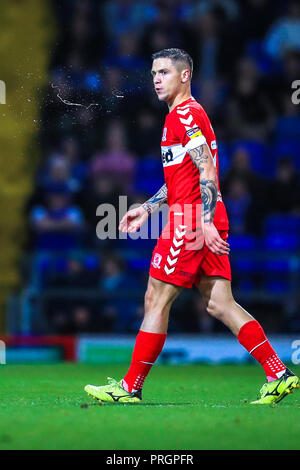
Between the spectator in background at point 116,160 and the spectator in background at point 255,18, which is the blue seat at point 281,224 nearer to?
the spectator in background at point 116,160

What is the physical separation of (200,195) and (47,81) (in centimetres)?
767

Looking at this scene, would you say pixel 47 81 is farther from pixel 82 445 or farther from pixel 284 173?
pixel 82 445

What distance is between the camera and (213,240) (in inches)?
227

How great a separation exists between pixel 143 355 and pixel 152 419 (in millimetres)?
901

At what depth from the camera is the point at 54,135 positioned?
13.1 metres

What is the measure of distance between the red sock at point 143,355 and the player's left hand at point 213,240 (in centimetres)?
63

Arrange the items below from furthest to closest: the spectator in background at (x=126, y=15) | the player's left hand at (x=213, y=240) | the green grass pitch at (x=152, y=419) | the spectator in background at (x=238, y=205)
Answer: the spectator in background at (x=126, y=15) → the spectator in background at (x=238, y=205) → the player's left hand at (x=213, y=240) → the green grass pitch at (x=152, y=419)

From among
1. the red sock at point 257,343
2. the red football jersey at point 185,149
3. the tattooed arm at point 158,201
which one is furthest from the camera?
the tattooed arm at point 158,201

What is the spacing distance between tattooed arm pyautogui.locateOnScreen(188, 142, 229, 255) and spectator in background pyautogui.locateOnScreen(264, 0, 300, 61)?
8.73 m

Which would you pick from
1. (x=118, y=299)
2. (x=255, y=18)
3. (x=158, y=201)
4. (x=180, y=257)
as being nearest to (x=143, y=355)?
(x=180, y=257)

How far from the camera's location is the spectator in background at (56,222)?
11.8 meters

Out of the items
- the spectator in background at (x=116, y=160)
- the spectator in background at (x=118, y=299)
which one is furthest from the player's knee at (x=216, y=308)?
the spectator in background at (x=116, y=160)

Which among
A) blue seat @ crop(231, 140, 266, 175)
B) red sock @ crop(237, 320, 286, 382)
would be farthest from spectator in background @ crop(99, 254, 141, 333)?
red sock @ crop(237, 320, 286, 382)

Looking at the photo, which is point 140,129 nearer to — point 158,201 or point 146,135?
point 146,135
